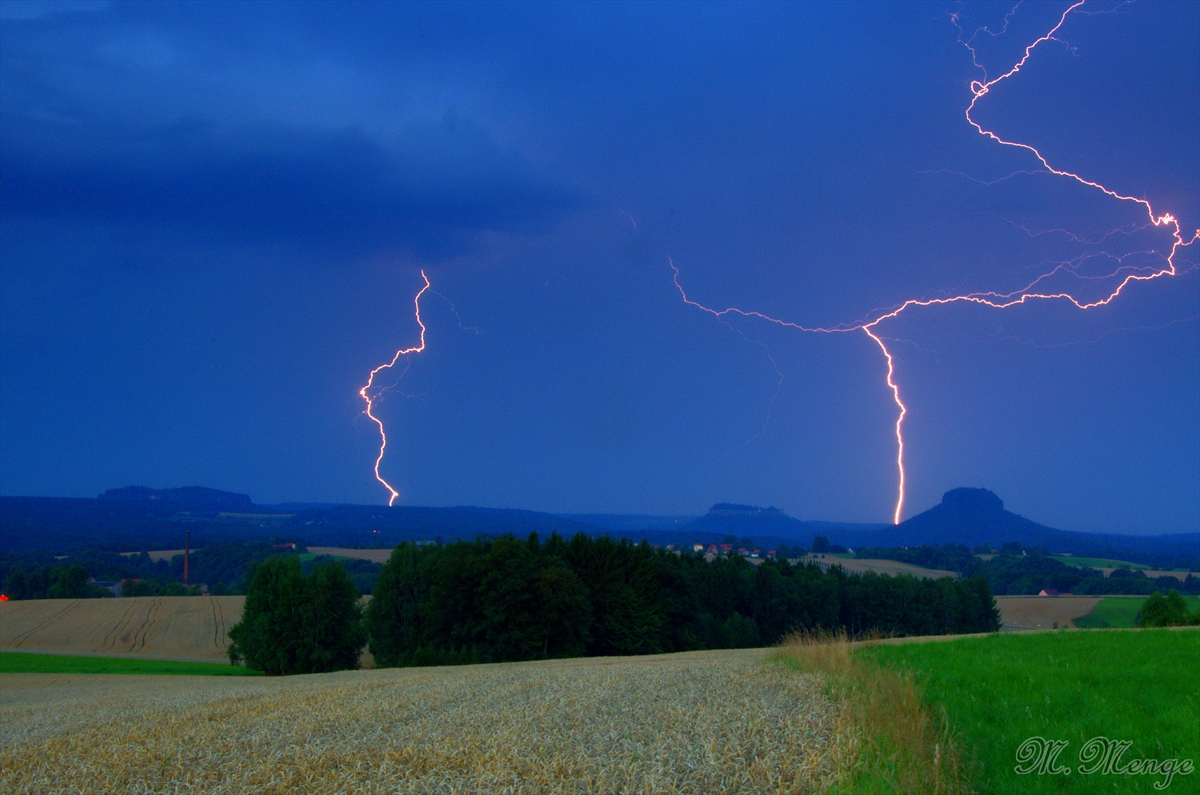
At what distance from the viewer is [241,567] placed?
520ft

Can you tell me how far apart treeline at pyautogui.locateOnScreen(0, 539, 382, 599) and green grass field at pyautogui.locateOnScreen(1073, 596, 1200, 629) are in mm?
87447

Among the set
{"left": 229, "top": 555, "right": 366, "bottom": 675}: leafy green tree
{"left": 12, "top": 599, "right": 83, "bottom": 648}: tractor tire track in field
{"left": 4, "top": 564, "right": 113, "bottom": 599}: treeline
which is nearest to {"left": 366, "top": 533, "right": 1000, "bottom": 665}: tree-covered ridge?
{"left": 229, "top": 555, "right": 366, "bottom": 675}: leafy green tree

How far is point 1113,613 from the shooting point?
81.1 metres

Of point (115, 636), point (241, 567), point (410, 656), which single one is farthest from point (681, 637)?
point (241, 567)

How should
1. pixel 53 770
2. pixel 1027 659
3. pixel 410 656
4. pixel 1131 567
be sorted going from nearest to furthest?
pixel 53 770, pixel 1027 659, pixel 410 656, pixel 1131 567

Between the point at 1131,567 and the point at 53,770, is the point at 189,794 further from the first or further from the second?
the point at 1131,567

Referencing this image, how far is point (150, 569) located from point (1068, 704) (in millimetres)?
180377

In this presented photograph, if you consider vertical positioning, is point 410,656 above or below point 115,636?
above

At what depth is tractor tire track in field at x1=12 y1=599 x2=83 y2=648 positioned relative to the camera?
68.9 m

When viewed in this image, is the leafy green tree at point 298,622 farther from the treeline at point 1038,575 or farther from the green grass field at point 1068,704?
the treeline at point 1038,575

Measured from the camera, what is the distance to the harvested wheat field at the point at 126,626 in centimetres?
6719

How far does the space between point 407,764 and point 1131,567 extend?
17928cm

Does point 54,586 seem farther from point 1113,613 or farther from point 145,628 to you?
point 1113,613

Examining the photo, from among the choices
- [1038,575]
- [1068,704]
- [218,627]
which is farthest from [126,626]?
[1038,575]
